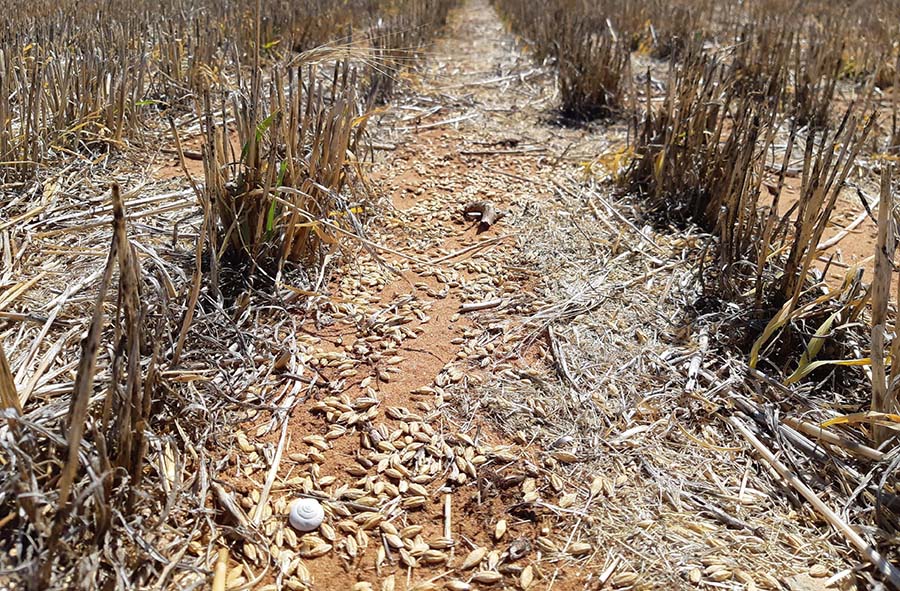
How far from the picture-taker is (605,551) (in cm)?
159

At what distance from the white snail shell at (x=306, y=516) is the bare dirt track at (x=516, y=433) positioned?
4cm

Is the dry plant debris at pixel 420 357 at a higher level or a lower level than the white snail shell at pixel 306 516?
higher

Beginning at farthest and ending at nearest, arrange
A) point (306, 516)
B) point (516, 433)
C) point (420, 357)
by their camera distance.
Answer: point (420, 357)
point (516, 433)
point (306, 516)

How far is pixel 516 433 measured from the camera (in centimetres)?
192

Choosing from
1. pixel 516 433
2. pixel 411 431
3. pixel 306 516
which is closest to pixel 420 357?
pixel 411 431

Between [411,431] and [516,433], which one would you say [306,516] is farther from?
[516,433]

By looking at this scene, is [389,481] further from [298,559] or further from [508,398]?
[508,398]

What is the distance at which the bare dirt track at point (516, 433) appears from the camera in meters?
1.57

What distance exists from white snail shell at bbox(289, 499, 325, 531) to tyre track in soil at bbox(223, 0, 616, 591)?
0.08 ft

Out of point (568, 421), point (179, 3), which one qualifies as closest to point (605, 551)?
point (568, 421)

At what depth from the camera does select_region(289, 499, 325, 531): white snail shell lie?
Answer: 1.62 metres

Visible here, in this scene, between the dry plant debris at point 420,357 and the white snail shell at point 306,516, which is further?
the white snail shell at point 306,516

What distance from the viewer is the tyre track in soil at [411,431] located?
1.58 m

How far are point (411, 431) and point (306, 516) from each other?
428 millimetres
